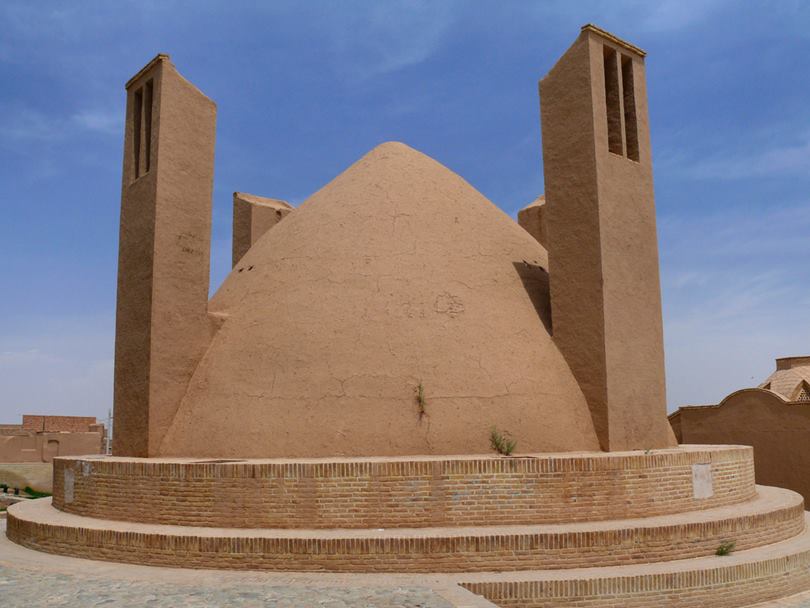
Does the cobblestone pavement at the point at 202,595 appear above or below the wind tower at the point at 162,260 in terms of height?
below

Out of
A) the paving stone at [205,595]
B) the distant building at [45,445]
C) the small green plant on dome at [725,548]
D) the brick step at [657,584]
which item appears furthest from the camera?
the distant building at [45,445]

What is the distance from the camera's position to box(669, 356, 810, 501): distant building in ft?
47.6

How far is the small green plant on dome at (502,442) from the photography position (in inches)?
323

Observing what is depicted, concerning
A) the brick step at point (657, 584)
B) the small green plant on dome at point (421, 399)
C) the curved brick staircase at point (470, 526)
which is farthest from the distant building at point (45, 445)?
the brick step at point (657, 584)

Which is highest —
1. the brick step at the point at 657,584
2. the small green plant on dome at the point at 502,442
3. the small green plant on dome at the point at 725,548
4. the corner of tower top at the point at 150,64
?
the corner of tower top at the point at 150,64

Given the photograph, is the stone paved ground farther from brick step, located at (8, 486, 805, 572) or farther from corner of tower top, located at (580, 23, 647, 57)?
corner of tower top, located at (580, 23, 647, 57)

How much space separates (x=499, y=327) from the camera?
930cm

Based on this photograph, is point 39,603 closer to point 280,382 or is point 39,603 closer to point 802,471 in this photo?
point 280,382

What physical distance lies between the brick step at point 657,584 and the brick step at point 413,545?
0.12m

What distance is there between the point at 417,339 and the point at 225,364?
2459mm

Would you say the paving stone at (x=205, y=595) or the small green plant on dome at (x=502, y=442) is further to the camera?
the small green plant on dome at (x=502, y=442)

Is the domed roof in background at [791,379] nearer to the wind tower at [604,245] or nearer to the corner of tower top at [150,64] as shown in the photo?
the wind tower at [604,245]

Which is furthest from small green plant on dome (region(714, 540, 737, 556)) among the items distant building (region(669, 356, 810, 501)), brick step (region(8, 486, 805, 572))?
distant building (region(669, 356, 810, 501))

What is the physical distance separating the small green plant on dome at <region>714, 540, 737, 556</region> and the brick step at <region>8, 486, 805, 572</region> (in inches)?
1.6
